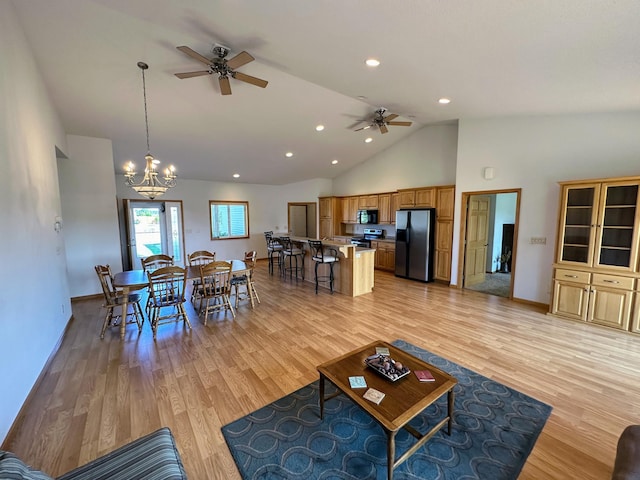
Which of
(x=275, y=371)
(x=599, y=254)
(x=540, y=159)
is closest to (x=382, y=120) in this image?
(x=540, y=159)

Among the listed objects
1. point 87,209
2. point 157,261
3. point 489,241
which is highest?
point 87,209

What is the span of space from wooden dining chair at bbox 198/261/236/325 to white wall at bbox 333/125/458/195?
4.99m

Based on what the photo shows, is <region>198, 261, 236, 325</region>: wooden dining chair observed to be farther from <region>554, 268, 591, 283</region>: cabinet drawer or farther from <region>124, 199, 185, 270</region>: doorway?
<region>554, 268, 591, 283</region>: cabinet drawer

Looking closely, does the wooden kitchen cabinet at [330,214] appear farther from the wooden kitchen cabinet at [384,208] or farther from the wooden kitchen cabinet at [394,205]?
the wooden kitchen cabinet at [394,205]

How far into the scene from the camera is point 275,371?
275 centimetres

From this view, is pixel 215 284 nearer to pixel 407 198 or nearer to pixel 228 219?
pixel 407 198

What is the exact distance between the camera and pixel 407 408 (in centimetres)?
162

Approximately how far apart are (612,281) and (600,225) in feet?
2.50

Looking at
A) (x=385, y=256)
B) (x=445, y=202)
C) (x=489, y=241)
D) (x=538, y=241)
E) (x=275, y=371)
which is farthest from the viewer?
(x=385, y=256)

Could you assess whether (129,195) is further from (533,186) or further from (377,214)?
(533,186)

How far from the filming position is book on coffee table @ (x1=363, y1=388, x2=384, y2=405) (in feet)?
5.55

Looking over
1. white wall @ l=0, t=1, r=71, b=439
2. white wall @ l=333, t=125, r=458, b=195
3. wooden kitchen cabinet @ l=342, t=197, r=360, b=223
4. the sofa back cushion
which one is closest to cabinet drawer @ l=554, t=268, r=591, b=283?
white wall @ l=333, t=125, r=458, b=195

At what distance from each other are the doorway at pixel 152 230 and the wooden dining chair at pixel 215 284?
3739mm

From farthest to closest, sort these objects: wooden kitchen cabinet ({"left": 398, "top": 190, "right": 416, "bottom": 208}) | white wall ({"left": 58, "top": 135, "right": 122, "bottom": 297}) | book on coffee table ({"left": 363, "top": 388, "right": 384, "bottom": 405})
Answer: wooden kitchen cabinet ({"left": 398, "top": 190, "right": 416, "bottom": 208}) → white wall ({"left": 58, "top": 135, "right": 122, "bottom": 297}) → book on coffee table ({"left": 363, "top": 388, "right": 384, "bottom": 405})
